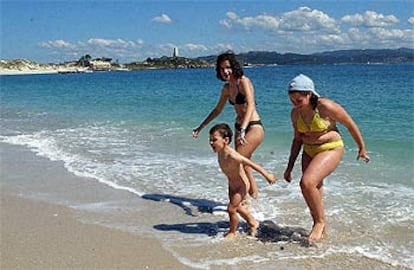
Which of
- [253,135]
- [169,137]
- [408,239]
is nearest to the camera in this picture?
[408,239]

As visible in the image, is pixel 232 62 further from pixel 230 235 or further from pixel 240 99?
pixel 230 235

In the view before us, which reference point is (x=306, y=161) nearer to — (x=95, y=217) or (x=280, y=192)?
(x=280, y=192)

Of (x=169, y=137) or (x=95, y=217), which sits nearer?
(x=95, y=217)

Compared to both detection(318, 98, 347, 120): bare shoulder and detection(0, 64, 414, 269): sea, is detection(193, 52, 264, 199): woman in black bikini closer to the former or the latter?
detection(0, 64, 414, 269): sea

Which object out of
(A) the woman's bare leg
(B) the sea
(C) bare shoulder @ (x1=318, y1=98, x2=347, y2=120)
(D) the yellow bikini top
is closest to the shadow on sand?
(B) the sea

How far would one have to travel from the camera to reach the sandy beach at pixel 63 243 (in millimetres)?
4977

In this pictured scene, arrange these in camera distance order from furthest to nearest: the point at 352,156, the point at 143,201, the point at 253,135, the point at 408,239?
the point at 352,156, the point at 143,201, the point at 253,135, the point at 408,239

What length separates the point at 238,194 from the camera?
567 cm

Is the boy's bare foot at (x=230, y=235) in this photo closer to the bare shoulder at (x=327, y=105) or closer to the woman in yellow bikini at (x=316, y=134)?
the woman in yellow bikini at (x=316, y=134)

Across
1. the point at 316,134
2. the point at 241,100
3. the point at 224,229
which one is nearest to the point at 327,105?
the point at 316,134

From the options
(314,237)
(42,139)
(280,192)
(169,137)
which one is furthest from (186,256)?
(42,139)

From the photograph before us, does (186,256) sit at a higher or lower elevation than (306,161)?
lower

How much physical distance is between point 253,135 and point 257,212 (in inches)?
36.3

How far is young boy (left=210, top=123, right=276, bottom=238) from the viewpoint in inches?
219
